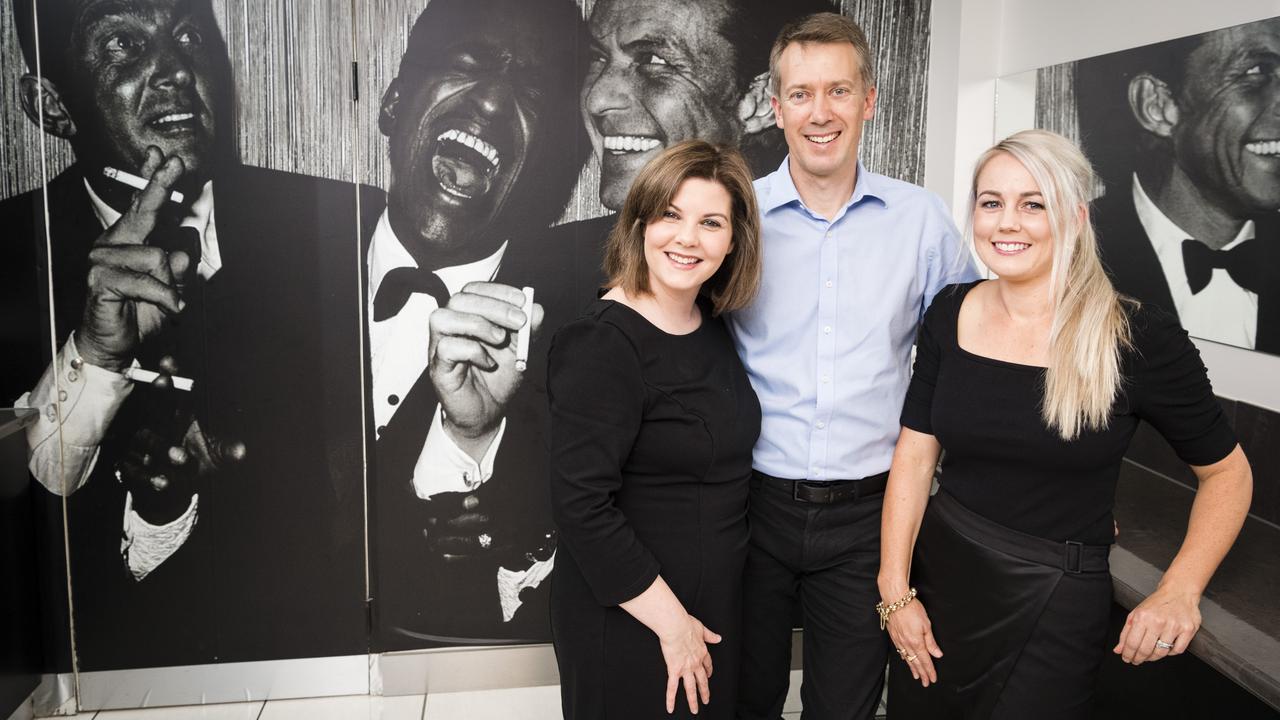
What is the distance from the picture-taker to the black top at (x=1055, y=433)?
1634mm

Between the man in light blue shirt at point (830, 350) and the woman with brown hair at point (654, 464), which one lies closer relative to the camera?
the woman with brown hair at point (654, 464)

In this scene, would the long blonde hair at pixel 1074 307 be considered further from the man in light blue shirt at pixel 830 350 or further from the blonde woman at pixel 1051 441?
the man in light blue shirt at pixel 830 350

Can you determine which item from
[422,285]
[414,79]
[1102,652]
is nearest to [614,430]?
[1102,652]

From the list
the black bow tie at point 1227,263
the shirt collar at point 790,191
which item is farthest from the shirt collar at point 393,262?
the black bow tie at point 1227,263

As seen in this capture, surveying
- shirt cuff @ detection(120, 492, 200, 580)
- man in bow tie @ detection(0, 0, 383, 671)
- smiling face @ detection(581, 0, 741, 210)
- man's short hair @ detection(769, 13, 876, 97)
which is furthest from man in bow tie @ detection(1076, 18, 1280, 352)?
shirt cuff @ detection(120, 492, 200, 580)

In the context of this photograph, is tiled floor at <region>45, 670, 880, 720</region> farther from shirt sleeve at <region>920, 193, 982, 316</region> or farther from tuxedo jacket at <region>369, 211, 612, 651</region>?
shirt sleeve at <region>920, 193, 982, 316</region>

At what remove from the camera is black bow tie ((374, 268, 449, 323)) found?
10.1 feet

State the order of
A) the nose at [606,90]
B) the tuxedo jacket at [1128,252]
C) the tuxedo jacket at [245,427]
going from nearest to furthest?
the tuxedo jacket at [1128,252]
the tuxedo jacket at [245,427]
the nose at [606,90]

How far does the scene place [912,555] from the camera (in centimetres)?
201

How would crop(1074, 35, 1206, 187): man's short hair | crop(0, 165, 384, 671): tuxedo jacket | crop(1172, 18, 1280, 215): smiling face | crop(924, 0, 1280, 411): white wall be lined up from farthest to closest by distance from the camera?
crop(0, 165, 384, 671): tuxedo jacket, crop(924, 0, 1280, 411): white wall, crop(1074, 35, 1206, 187): man's short hair, crop(1172, 18, 1280, 215): smiling face

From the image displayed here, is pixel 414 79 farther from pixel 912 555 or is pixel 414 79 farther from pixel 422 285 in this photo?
pixel 912 555

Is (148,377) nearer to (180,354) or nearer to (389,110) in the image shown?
(180,354)

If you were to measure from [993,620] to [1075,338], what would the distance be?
1.88 ft

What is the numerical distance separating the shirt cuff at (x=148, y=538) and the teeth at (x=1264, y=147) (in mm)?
3200
